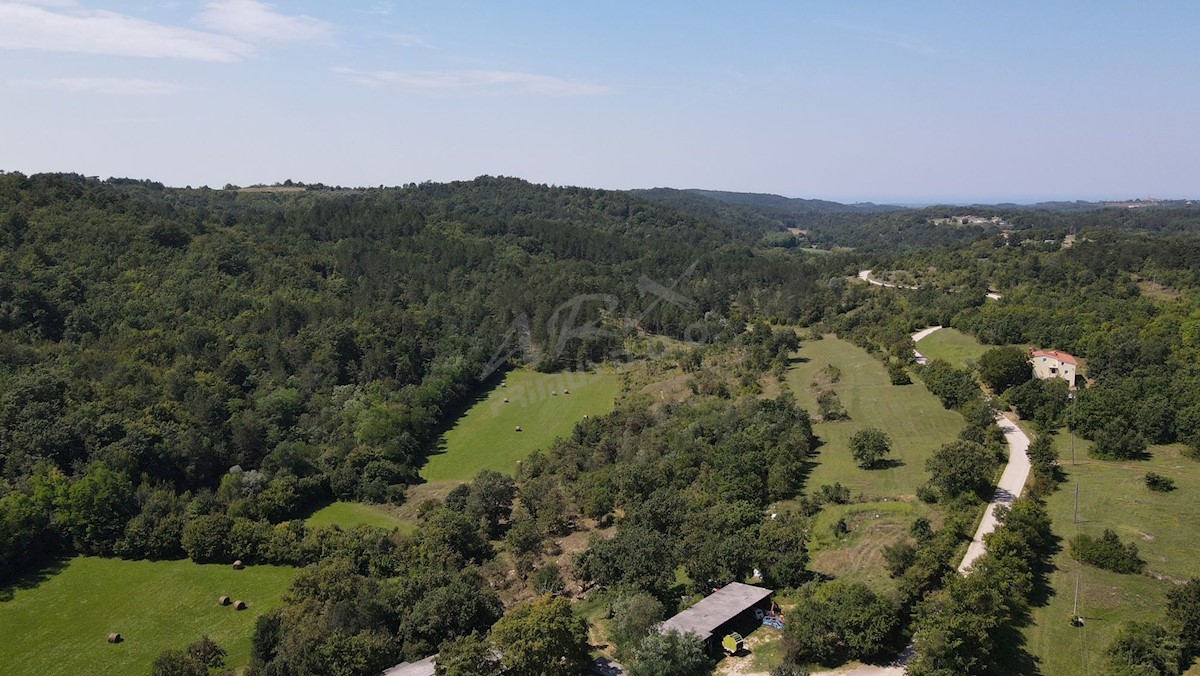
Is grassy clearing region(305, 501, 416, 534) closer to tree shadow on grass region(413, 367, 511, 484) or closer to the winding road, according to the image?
tree shadow on grass region(413, 367, 511, 484)

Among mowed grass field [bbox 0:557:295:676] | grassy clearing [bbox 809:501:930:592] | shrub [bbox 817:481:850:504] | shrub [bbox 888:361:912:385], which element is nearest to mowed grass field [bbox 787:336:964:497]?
shrub [bbox 888:361:912:385]

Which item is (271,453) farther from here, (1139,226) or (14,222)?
(1139,226)

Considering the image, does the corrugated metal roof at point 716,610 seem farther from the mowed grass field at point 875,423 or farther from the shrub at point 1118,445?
the shrub at point 1118,445

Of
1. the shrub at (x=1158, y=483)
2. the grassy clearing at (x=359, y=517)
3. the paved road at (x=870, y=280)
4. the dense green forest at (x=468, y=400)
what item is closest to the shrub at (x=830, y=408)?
the dense green forest at (x=468, y=400)

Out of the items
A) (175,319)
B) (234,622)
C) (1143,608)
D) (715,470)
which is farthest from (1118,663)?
(175,319)

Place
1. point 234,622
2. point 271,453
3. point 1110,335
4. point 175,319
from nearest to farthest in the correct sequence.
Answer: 1. point 234,622
2. point 271,453
3. point 1110,335
4. point 175,319
